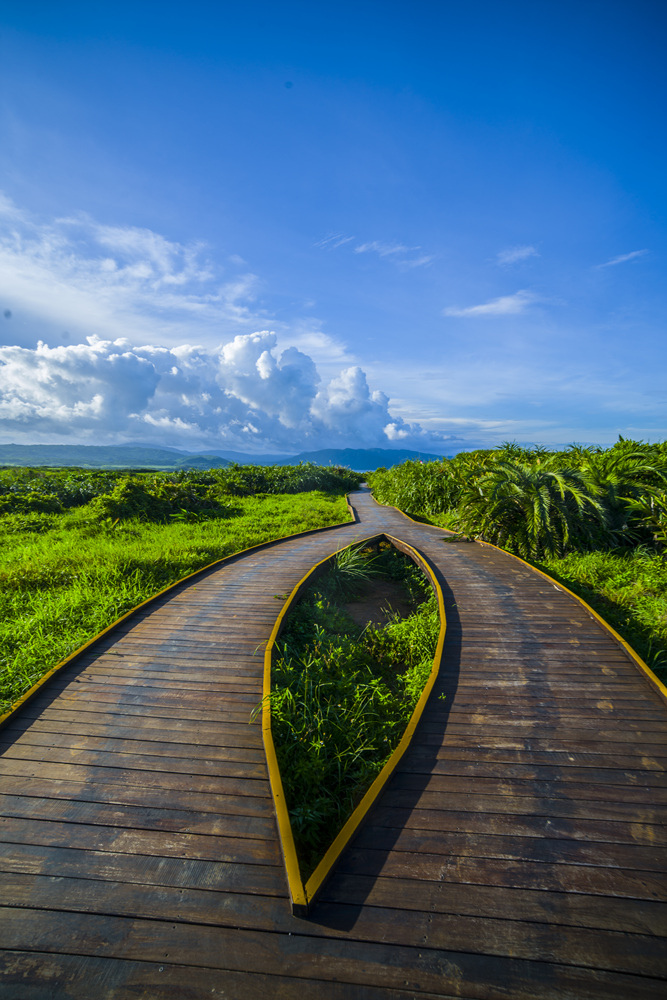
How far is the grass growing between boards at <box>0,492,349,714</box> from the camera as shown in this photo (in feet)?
17.0

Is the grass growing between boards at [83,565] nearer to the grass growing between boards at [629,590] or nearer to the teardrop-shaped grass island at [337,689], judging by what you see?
the teardrop-shaped grass island at [337,689]

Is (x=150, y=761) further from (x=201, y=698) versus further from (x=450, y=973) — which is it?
(x=450, y=973)

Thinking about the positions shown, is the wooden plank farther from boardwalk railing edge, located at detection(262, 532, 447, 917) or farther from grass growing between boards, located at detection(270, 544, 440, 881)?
grass growing between boards, located at detection(270, 544, 440, 881)

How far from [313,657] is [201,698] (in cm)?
154

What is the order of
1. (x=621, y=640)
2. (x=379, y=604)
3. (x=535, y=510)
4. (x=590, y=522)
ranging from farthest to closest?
(x=590, y=522), (x=535, y=510), (x=379, y=604), (x=621, y=640)

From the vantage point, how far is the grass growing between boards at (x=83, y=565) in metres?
A: 5.18

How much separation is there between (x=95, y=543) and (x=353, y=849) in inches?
353

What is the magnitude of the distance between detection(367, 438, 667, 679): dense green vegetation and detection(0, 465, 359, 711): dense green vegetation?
5287 millimetres

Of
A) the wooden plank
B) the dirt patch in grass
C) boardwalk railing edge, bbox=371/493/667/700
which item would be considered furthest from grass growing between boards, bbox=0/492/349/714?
boardwalk railing edge, bbox=371/493/667/700

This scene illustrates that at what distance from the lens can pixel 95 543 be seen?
9.41 m

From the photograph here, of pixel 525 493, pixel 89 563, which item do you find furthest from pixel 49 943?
pixel 525 493

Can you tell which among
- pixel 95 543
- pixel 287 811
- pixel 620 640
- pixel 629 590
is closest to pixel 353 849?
pixel 287 811

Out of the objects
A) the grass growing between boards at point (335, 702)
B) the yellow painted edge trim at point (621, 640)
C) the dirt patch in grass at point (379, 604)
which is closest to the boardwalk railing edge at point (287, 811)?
the grass growing between boards at point (335, 702)

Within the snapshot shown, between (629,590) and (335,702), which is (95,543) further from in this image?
(629,590)
